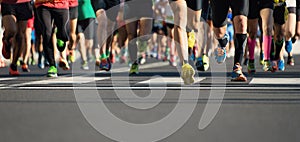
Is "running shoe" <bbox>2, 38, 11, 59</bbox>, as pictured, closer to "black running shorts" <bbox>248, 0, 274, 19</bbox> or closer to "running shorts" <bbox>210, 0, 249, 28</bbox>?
"black running shorts" <bbox>248, 0, 274, 19</bbox>

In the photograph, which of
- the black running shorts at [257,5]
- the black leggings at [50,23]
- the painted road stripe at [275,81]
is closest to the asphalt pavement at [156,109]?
the painted road stripe at [275,81]

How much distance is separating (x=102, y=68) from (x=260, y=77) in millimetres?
3319

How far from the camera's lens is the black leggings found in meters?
12.6

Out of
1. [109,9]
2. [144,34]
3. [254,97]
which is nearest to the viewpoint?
[254,97]

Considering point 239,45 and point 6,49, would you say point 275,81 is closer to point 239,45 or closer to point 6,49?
point 239,45

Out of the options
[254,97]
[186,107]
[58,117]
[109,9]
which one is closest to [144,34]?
[109,9]

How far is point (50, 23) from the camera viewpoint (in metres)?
12.8

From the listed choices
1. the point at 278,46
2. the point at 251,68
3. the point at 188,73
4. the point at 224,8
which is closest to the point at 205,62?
the point at 278,46

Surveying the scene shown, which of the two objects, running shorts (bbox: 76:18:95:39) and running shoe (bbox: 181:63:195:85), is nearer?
running shoe (bbox: 181:63:195:85)

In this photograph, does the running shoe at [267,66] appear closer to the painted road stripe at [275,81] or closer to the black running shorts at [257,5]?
the black running shorts at [257,5]

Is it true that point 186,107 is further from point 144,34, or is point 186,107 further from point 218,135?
point 144,34

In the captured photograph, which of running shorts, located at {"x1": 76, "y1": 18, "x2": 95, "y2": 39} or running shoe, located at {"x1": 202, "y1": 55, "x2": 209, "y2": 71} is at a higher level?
running shorts, located at {"x1": 76, "y1": 18, "x2": 95, "y2": 39}

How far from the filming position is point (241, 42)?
1098 centimetres

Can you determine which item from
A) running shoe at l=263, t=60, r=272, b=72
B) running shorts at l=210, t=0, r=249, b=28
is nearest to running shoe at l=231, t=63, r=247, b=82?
running shorts at l=210, t=0, r=249, b=28
